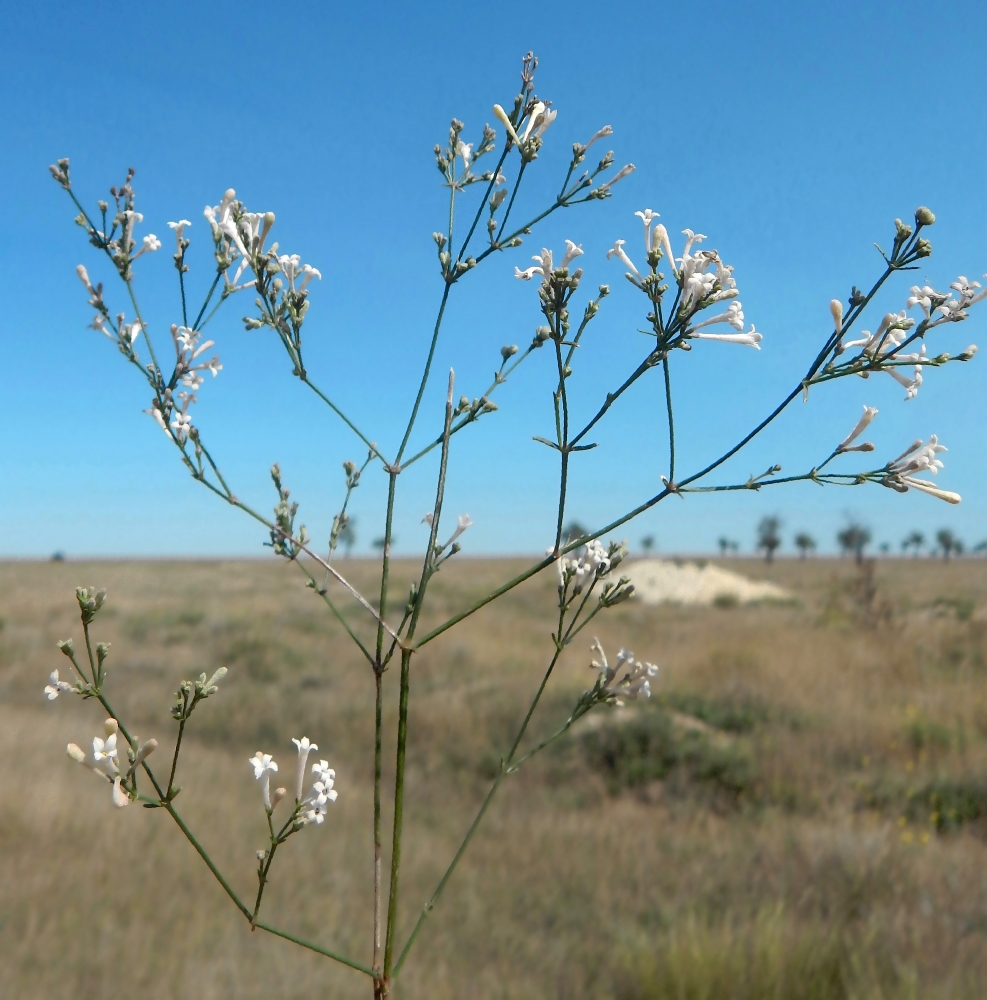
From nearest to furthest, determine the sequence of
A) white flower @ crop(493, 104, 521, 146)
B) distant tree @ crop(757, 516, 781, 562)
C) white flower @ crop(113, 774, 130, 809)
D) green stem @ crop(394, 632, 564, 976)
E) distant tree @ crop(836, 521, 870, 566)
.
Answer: white flower @ crop(113, 774, 130, 809) < green stem @ crop(394, 632, 564, 976) < white flower @ crop(493, 104, 521, 146) < distant tree @ crop(836, 521, 870, 566) < distant tree @ crop(757, 516, 781, 562)

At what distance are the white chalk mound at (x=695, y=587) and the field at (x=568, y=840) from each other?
2198 centimetres

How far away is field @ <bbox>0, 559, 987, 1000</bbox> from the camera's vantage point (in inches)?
219

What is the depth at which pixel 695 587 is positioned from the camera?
42.2 metres

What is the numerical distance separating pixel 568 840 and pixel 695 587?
35.1 metres

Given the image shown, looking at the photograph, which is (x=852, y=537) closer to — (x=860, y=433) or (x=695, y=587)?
(x=695, y=587)

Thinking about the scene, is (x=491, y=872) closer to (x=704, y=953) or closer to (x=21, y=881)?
(x=704, y=953)

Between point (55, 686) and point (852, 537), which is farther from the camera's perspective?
point (852, 537)

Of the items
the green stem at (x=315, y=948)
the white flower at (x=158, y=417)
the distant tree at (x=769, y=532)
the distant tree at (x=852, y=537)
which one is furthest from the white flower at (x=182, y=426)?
the distant tree at (x=769, y=532)

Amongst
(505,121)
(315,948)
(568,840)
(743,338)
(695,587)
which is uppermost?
(505,121)

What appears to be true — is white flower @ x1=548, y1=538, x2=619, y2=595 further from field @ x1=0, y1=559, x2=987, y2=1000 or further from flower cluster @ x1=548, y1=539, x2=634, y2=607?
field @ x1=0, y1=559, x2=987, y2=1000

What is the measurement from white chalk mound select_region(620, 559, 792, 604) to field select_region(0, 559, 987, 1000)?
2198 centimetres

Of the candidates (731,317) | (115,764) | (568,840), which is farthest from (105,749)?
(568,840)

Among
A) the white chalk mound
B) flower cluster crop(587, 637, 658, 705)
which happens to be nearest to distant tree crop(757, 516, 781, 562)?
the white chalk mound

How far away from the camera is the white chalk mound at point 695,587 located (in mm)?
39469
